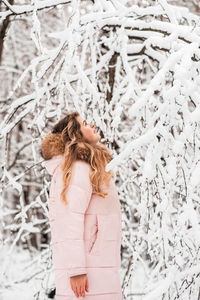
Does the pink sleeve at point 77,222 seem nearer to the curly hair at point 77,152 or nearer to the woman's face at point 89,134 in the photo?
the curly hair at point 77,152

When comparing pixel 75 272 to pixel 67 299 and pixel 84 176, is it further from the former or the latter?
pixel 84 176

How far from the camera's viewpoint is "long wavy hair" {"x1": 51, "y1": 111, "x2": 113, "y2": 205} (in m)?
2.11

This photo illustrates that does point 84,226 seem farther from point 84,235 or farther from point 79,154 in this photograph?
point 79,154

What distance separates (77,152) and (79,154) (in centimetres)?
2

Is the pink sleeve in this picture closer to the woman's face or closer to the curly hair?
the curly hair

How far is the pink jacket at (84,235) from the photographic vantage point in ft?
6.59

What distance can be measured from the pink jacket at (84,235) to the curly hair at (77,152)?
30mm

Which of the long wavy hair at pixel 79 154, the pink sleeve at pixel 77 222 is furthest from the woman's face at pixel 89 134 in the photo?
the pink sleeve at pixel 77 222

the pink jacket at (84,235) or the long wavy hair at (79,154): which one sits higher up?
the long wavy hair at (79,154)

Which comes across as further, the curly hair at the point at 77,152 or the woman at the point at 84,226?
the curly hair at the point at 77,152

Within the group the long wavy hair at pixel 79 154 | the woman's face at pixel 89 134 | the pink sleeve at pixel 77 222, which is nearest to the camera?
the pink sleeve at pixel 77 222

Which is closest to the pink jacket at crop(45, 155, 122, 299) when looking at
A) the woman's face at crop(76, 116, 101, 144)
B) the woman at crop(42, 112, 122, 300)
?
the woman at crop(42, 112, 122, 300)

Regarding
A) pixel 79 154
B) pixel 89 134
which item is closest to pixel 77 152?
pixel 79 154

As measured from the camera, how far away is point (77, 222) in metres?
2.01
